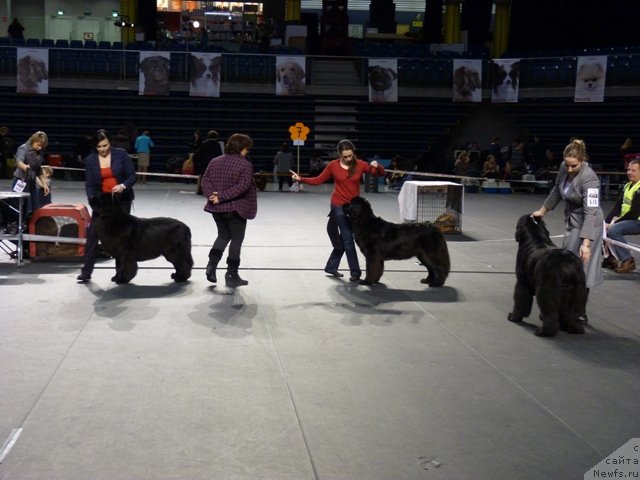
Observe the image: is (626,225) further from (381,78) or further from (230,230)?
(381,78)

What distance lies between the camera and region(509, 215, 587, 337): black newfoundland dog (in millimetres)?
6652

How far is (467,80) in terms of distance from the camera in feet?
84.3

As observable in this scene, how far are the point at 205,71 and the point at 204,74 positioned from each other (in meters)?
0.10

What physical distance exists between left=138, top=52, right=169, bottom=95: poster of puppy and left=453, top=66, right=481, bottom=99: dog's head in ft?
28.7

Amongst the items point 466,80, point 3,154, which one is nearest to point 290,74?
point 466,80

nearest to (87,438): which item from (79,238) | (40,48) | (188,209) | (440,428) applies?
(440,428)

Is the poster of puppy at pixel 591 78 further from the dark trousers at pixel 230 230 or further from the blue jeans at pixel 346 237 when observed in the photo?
the dark trousers at pixel 230 230

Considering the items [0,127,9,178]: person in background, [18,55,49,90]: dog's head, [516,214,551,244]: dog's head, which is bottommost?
[0,127,9,178]: person in background

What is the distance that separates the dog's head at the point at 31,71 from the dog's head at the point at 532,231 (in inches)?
810

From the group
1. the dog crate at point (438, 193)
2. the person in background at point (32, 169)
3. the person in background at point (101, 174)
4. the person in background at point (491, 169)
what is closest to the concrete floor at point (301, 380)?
the person in background at point (101, 174)

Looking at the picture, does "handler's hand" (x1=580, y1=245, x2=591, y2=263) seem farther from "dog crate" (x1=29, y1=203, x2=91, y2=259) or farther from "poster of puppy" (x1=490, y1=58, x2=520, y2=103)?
"poster of puppy" (x1=490, y1=58, x2=520, y2=103)

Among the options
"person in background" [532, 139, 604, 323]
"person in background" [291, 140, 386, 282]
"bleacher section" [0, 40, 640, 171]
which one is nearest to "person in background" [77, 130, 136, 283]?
"person in background" [291, 140, 386, 282]

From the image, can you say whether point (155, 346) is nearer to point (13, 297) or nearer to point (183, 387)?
point (183, 387)

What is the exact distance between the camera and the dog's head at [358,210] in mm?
8797
